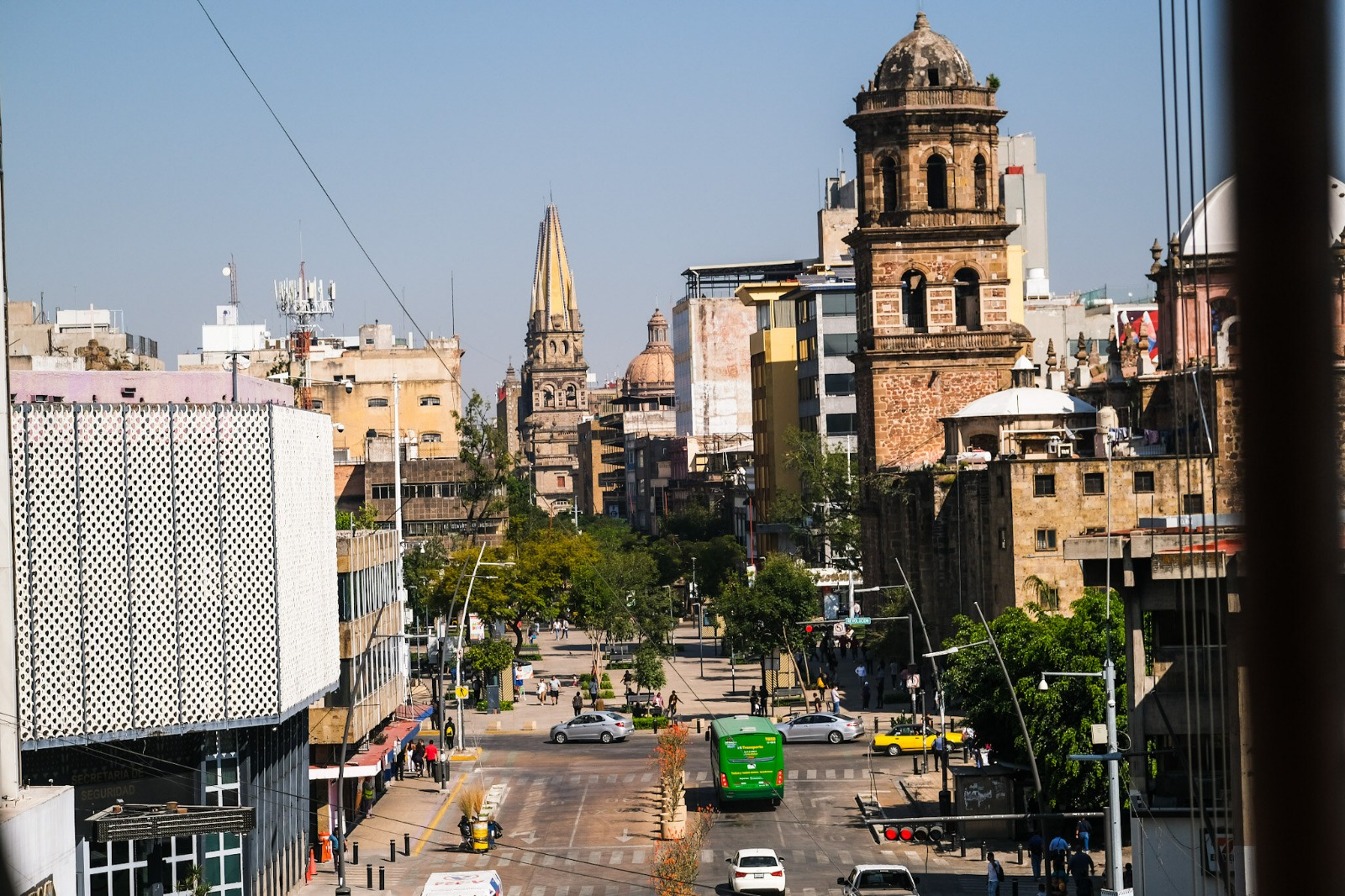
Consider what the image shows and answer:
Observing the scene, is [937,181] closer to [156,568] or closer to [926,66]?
[926,66]

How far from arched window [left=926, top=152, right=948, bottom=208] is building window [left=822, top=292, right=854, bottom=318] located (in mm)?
32506

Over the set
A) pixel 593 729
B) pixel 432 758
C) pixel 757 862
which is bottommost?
pixel 593 729

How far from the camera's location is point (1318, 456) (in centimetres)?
281

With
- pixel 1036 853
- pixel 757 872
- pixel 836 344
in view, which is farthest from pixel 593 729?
pixel 836 344

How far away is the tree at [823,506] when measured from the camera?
9438cm

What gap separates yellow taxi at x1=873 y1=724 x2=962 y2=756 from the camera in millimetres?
58000

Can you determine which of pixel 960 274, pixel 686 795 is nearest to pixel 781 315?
pixel 960 274

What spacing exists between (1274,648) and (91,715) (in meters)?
32.4

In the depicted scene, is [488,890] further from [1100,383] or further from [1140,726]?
[1100,383]

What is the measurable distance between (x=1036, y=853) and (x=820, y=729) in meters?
23.5

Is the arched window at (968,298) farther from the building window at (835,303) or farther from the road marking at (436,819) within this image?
the road marking at (436,819)

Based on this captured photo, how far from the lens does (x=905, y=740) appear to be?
192ft

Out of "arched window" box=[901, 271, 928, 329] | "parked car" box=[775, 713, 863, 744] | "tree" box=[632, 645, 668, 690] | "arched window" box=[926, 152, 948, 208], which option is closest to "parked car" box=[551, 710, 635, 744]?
"tree" box=[632, 645, 668, 690]

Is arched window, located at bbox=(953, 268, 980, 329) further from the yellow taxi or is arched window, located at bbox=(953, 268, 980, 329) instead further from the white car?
the white car
